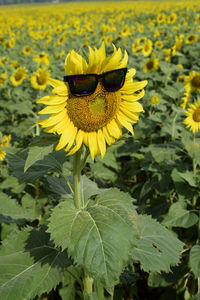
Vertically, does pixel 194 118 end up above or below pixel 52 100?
below

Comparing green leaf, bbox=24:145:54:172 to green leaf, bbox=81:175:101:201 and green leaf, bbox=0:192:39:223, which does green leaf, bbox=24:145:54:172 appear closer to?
green leaf, bbox=81:175:101:201

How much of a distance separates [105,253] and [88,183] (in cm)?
80

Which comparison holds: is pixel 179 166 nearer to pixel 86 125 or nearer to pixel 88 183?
pixel 88 183

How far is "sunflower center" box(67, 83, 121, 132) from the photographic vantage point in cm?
138

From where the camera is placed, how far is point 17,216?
198cm

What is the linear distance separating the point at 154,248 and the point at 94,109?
0.93m

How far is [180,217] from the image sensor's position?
2.46 m

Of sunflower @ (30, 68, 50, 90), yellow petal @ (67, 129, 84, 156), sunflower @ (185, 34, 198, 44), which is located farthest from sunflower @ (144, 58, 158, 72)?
yellow petal @ (67, 129, 84, 156)

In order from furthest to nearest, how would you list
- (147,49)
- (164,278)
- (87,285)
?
(147,49) → (164,278) → (87,285)

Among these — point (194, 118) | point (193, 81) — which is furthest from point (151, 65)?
point (194, 118)

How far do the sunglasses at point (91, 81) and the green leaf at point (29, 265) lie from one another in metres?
0.92

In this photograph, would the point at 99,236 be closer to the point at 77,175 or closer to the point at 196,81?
the point at 77,175

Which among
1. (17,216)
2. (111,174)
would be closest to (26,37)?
(111,174)

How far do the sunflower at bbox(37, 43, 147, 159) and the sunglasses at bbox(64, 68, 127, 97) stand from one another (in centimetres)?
4
